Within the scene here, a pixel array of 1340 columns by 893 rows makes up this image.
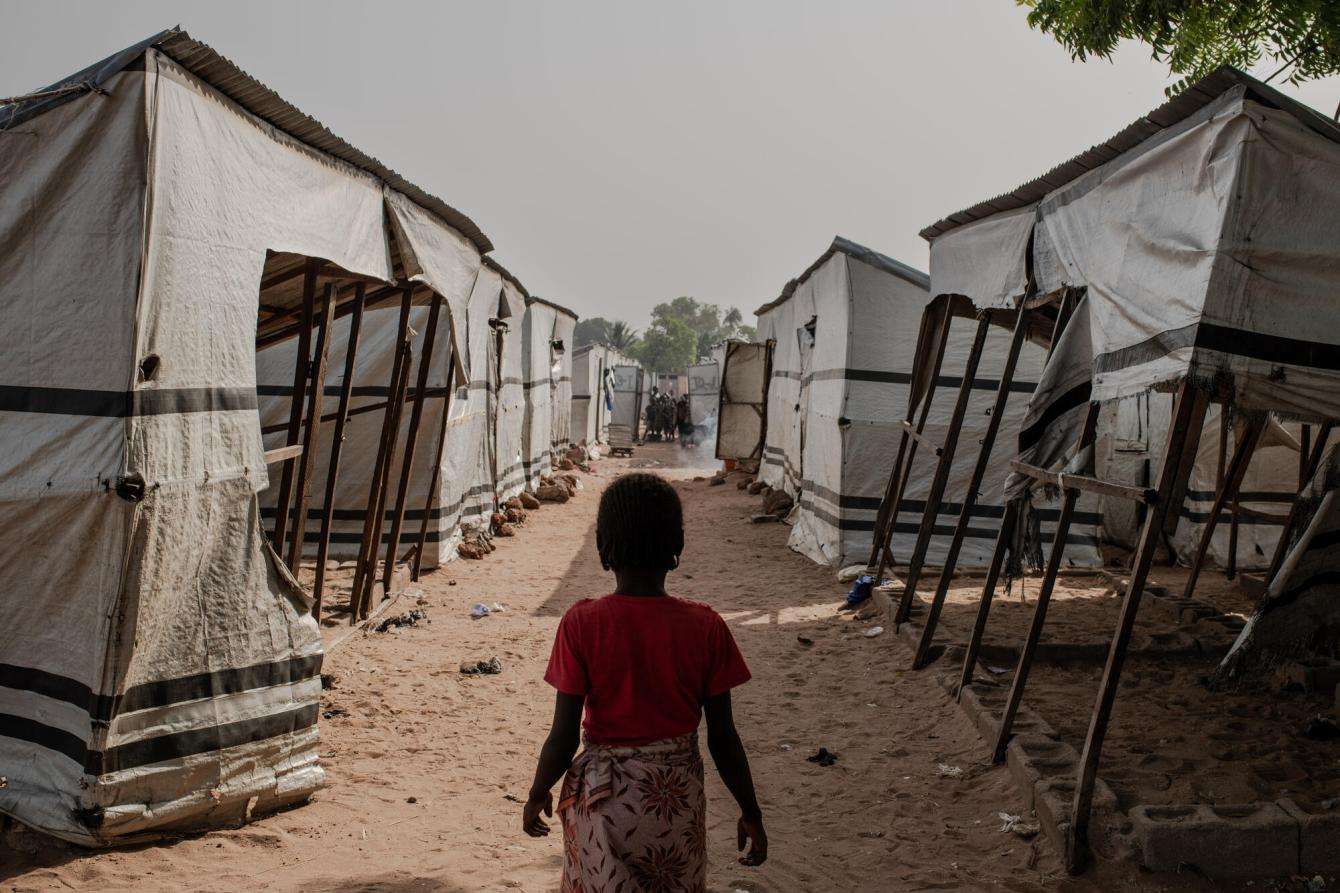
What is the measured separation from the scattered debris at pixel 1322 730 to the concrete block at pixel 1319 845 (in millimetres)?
1413

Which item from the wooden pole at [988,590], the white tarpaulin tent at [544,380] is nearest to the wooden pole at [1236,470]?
the wooden pole at [988,590]

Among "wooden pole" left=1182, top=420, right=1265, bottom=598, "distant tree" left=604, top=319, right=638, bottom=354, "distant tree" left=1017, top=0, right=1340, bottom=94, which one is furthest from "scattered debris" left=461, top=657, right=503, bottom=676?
"distant tree" left=604, top=319, right=638, bottom=354

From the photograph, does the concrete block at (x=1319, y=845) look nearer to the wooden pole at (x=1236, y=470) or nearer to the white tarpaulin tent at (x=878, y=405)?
the wooden pole at (x=1236, y=470)

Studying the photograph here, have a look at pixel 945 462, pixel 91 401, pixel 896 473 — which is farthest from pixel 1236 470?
pixel 91 401

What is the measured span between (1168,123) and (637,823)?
3705mm

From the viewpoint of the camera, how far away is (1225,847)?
11.2ft

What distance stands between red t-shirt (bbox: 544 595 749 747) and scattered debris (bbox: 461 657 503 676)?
4041 millimetres

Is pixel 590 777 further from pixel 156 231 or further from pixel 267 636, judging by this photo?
pixel 156 231

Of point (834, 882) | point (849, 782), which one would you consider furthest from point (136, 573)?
point (849, 782)

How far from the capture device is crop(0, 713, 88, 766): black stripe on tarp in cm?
334

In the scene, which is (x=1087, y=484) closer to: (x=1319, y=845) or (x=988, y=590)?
(x=988, y=590)

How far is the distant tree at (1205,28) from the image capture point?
7.63m

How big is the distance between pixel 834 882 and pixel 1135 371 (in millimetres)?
2536

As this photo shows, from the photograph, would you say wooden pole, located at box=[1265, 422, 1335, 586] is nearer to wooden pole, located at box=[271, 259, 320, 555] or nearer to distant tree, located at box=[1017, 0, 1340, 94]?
distant tree, located at box=[1017, 0, 1340, 94]
